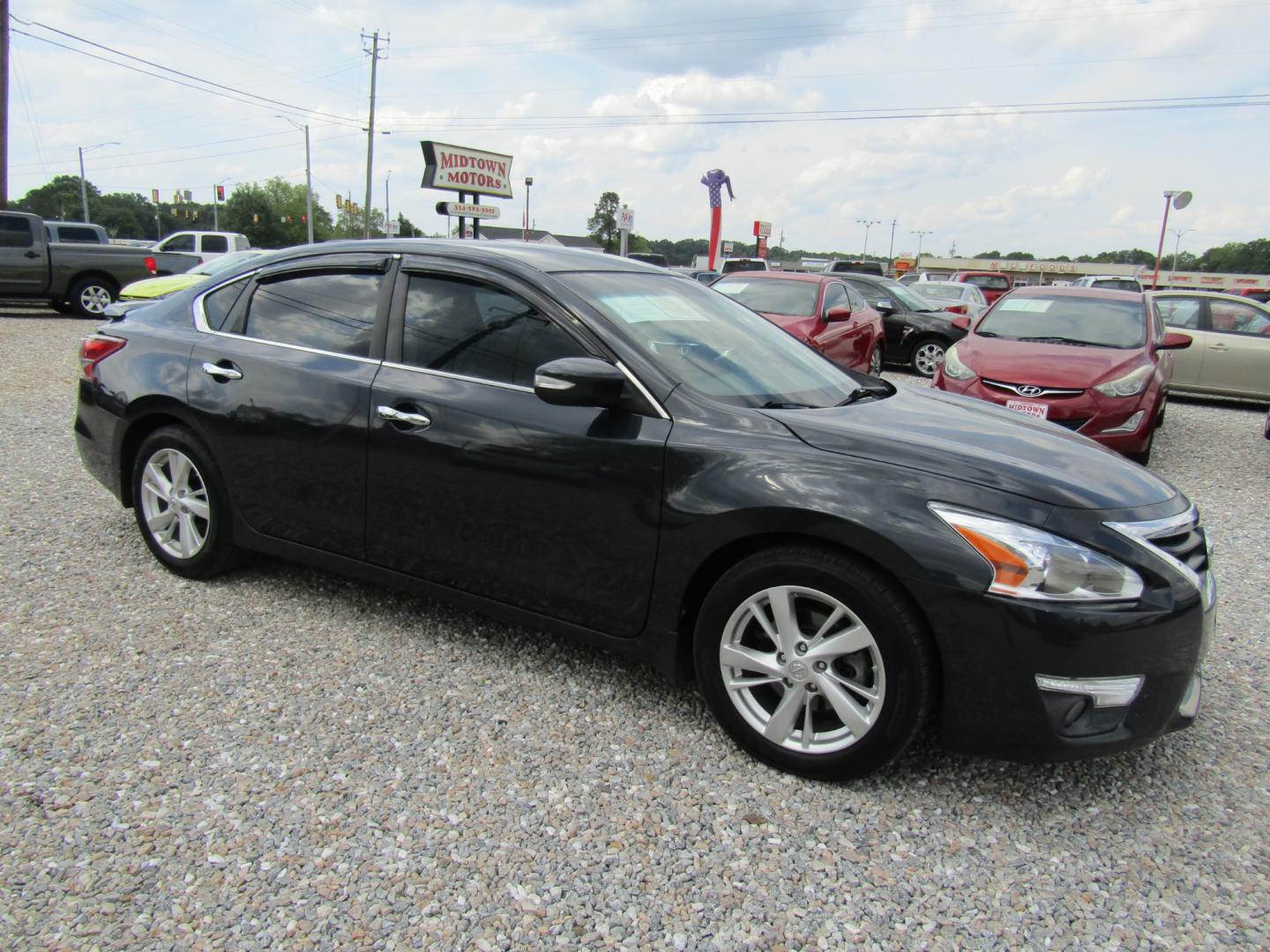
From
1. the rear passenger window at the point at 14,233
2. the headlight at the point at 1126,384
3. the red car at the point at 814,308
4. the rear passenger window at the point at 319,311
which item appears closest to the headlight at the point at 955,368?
the headlight at the point at 1126,384

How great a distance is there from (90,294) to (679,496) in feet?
56.9

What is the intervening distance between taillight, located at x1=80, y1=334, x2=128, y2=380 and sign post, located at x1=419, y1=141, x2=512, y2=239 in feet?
67.1

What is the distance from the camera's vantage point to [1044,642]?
7.57ft

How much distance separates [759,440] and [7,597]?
3.29m

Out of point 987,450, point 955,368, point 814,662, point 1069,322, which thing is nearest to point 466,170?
point 1069,322

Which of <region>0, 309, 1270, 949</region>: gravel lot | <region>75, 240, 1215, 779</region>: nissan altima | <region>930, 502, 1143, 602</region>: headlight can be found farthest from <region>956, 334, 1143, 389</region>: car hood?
<region>930, 502, 1143, 602</region>: headlight

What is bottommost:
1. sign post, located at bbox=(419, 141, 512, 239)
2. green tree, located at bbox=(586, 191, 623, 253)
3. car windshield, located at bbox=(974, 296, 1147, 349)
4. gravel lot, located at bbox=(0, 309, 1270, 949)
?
gravel lot, located at bbox=(0, 309, 1270, 949)

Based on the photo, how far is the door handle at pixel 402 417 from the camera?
318cm

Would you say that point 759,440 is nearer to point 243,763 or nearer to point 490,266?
point 490,266

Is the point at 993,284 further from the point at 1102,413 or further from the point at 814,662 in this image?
the point at 814,662

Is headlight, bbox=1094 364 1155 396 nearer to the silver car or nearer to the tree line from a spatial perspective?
the silver car

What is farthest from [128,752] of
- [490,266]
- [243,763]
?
[490,266]

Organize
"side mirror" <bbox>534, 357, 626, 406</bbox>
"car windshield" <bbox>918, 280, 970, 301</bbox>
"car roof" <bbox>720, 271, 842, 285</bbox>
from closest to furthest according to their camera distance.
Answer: "side mirror" <bbox>534, 357, 626, 406</bbox> < "car roof" <bbox>720, 271, 842, 285</bbox> < "car windshield" <bbox>918, 280, 970, 301</bbox>

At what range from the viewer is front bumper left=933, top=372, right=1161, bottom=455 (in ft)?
22.3
